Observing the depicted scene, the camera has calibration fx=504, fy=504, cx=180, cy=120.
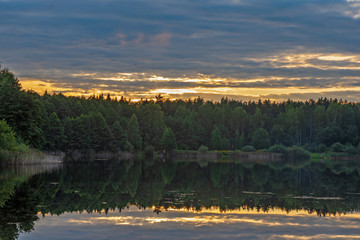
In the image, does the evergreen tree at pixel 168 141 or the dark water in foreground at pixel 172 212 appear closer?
the dark water in foreground at pixel 172 212

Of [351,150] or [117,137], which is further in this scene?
→ [351,150]

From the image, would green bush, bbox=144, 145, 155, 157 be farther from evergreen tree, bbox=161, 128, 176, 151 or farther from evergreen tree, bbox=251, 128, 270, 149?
evergreen tree, bbox=251, 128, 270, 149

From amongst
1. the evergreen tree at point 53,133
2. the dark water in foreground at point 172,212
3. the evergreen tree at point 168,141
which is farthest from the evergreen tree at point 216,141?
the dark water in foreground at point 172,212

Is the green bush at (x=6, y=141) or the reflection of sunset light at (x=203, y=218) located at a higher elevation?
the green bush at (x=6, y=141)

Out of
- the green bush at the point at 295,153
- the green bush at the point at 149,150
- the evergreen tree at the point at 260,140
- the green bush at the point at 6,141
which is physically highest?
the green bush at the point at 6,141

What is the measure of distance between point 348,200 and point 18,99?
190 ft

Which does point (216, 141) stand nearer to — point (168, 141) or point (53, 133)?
point (168, 141)

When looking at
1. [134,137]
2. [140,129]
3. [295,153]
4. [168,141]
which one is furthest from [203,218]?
[140,129]

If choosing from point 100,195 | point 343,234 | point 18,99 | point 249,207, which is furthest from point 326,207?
point 18,99

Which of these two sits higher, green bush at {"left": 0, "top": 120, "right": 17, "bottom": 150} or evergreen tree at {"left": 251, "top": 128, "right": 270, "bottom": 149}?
green bush at {"left": 0, "top": 120, "right": 17, "bottom": 150}

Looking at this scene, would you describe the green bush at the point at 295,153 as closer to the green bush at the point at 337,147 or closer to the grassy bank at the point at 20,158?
the green bush at the point at 337,147

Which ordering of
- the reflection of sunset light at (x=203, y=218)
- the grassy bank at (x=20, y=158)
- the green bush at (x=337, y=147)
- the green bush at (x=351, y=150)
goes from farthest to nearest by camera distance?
the green bush at (x=337, y=147)
the green bush at (x=351, y=150)
the grassy bank at (x=20, y=158)
the reflection of sunset light at (x=203, y=218)

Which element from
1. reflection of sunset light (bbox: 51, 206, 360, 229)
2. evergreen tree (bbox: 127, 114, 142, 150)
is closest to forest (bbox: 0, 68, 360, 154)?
evergreen tree (bbox: 127, 114, 142, 150)

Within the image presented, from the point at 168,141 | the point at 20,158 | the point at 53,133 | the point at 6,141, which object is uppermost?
the point at 6,141
